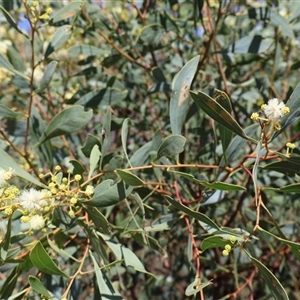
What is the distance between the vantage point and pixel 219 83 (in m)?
1.91

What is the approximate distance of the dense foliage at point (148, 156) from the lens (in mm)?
1118

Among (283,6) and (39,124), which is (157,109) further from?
(39,124)

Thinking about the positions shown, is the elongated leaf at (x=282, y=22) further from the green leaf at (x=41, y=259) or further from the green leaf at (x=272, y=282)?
the green leaf at (x=41, y=259)

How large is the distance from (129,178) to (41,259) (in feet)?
0.93

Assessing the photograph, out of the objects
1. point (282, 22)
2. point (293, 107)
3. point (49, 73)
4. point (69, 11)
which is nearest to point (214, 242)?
point (293, 107)

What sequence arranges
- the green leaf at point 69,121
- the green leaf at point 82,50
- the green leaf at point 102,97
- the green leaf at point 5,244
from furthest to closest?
1. the green leaf at point 82,50
2. the green leaf at point 102,97
3. the green leaf at point 69,121
4. the green leaf at point 5,244

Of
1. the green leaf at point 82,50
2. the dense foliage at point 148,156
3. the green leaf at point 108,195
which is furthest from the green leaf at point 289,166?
the green leaf at point 82,50

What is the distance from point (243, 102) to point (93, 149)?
1.27 m

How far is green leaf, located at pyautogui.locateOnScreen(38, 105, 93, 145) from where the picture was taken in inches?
53.8

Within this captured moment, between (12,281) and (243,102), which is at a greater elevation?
(12,281)

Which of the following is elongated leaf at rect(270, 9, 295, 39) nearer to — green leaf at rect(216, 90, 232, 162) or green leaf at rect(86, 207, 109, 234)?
green leaf at rect(216, 90, 232, 162)

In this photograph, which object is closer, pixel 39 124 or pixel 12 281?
pixel 12 281

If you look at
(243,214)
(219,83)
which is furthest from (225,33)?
(243,214)

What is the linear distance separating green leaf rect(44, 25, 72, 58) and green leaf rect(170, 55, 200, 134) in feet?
1.76
